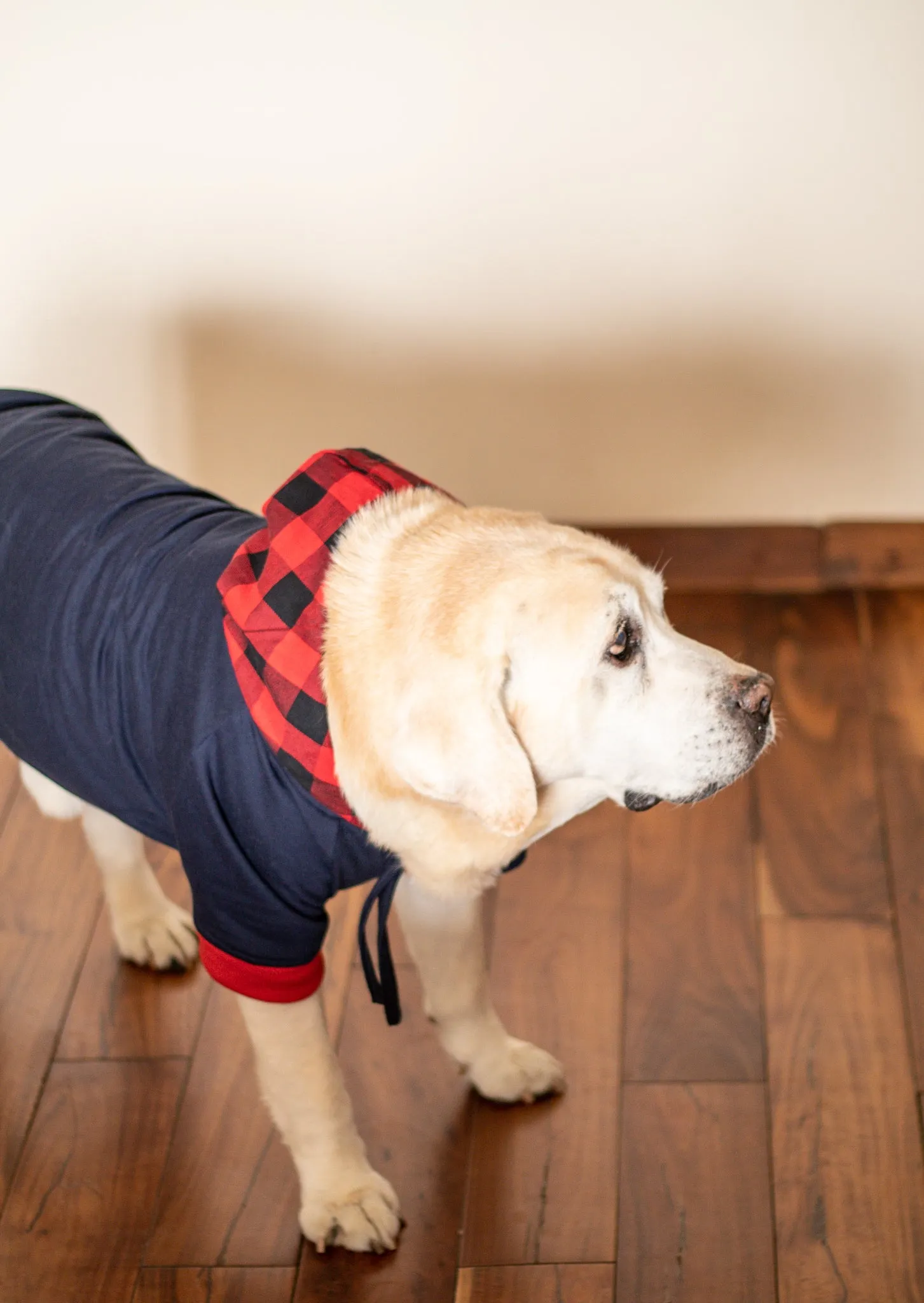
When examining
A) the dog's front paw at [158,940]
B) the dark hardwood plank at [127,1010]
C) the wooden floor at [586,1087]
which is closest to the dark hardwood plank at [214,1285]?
the wooden floor at [586,1087]

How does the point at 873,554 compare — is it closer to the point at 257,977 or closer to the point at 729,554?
the point at 729,554

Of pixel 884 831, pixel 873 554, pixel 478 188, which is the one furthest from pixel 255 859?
pixel 873 554

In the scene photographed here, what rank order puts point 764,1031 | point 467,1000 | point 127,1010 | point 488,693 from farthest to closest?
1. point 127,1010
2. point 764,1031
3. point 467,1000
4. point 488,693

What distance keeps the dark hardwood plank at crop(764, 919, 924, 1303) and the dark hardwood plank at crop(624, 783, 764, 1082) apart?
44 mm

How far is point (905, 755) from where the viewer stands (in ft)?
7.68

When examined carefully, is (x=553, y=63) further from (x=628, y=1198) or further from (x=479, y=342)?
(x=628, y=1198)

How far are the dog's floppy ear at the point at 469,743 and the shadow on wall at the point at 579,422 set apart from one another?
1304 mm

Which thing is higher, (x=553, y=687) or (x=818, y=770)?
(x=553, y=687)

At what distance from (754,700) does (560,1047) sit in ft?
2.47

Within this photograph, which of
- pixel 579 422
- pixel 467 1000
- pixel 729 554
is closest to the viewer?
pixel 467 1000

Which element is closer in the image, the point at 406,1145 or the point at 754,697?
the point at 754,697

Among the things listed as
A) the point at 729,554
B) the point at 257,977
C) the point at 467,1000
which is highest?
the point at 257,977

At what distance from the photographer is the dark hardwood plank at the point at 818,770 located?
6.98 ft

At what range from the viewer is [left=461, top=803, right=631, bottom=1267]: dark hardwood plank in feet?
5.63
